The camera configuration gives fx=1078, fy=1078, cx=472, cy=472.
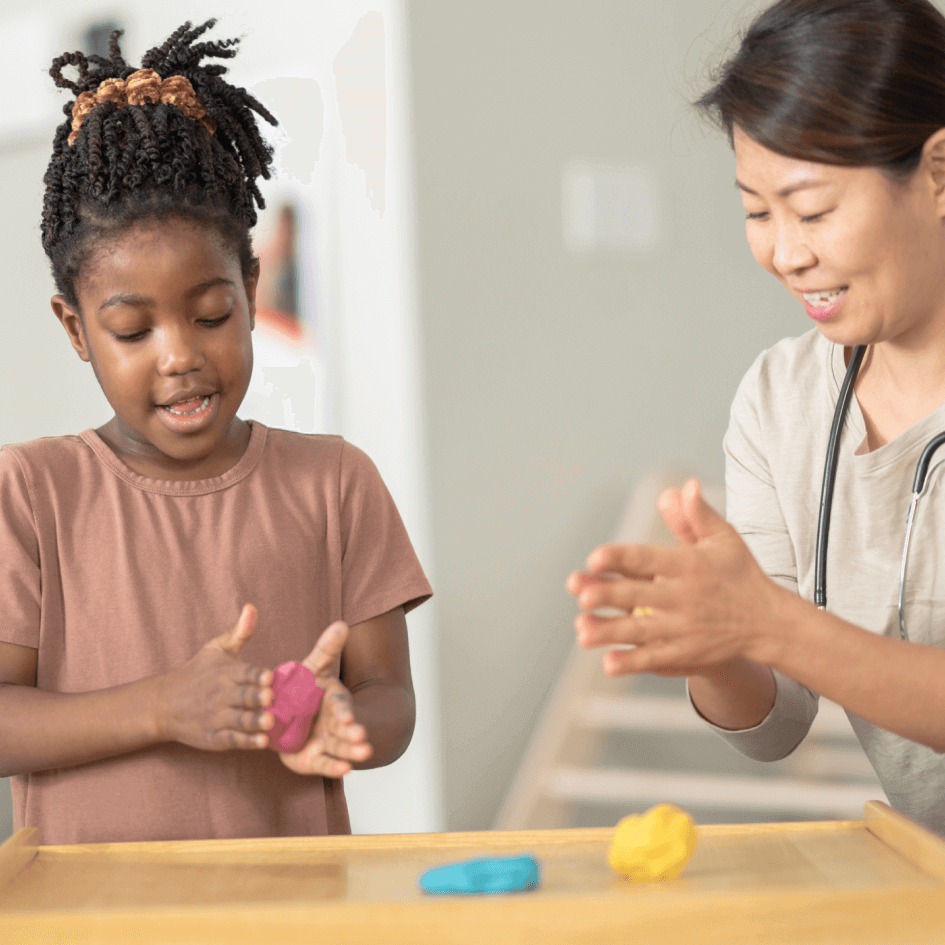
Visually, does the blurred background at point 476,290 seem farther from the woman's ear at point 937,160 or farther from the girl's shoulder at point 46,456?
the woman's ear at point 937,160

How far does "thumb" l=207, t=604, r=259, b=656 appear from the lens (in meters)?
0.82

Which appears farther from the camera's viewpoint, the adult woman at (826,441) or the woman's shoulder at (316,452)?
the woman's shoulder at (316,452)

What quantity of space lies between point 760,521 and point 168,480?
0.59m

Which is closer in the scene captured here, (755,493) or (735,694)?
(735,694)

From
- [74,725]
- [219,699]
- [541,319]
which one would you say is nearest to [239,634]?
[219,699]

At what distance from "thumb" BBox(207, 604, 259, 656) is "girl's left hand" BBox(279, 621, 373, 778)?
0.05 metres

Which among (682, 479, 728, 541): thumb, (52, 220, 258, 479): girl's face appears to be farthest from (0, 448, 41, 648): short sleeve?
(682, 479, 728, 541): thumb

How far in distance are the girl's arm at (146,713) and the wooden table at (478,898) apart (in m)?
0.08

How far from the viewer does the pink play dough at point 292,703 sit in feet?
2.60

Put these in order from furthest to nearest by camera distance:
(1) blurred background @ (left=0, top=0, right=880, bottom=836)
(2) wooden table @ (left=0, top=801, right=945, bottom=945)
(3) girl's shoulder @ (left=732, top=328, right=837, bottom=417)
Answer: (1) blurred background @ (left=0, top=0, right=880, bottom=836) < (3) girl's shoulder @ (left=732, top=328, right=837, bottom=417) < (2) wooden table @ (left=0, top=801, right=945, bottom=945)

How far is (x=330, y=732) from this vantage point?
820mm

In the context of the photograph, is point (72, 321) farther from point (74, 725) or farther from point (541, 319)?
point (541, 319)

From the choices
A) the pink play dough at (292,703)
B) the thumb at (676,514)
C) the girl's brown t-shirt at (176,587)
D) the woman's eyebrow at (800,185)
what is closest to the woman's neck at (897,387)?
the woman's eyebrow at (800,185)

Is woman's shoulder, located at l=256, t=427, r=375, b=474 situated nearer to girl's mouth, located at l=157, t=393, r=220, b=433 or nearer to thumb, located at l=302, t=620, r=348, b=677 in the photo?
girl's mouth, located at l=157, t=393, r=220, b=433
